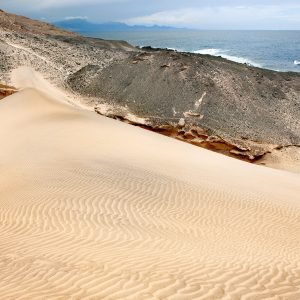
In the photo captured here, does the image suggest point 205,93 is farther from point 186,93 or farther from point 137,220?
point 137,220

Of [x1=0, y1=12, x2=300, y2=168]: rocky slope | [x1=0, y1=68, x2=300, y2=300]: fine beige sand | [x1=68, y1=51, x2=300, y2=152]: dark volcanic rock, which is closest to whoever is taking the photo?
[x1=0, y1=68, x2=300, y2=300]: fine beige sand

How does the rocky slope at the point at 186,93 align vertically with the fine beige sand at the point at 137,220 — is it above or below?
above

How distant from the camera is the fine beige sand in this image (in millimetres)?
5512

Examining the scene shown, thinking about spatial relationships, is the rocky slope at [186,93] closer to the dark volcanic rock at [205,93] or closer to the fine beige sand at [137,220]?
the dark volcanic rock at [205,93]

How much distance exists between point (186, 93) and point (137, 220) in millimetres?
17754

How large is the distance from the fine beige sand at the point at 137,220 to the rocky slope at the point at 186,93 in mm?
4535

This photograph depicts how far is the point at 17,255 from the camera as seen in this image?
6.82m

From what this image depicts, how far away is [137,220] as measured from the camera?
925 cm

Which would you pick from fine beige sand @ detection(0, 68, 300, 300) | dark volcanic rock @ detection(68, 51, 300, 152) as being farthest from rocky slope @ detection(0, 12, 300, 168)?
fine beige sand @ detection(0, 68, 300, 300)

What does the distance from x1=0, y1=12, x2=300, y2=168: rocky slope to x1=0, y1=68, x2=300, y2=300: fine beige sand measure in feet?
14.9

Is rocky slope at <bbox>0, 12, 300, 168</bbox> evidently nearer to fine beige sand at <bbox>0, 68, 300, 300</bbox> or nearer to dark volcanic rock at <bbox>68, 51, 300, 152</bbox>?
dark volcanic rock at <bbox>68, 51, 300, 152</bbox>

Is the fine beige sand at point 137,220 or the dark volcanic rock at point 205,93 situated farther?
the dark volcanic rock at point 205,93

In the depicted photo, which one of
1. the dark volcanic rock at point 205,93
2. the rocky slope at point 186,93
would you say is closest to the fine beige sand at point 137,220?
the rocky slope at point 186,93

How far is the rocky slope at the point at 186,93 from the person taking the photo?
74.0 ft
